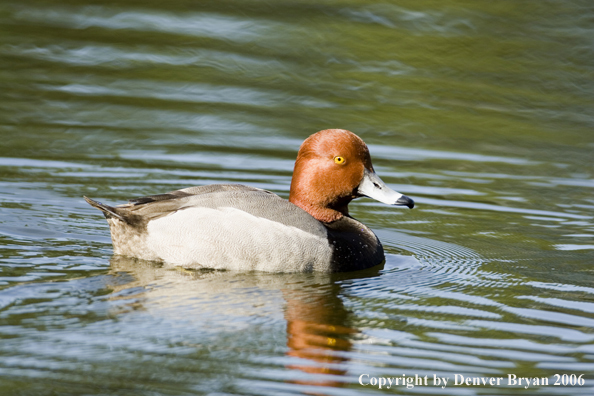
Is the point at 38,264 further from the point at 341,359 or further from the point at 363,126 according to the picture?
the point at 363,126

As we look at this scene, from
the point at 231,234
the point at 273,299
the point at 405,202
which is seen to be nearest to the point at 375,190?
the point at 405,202

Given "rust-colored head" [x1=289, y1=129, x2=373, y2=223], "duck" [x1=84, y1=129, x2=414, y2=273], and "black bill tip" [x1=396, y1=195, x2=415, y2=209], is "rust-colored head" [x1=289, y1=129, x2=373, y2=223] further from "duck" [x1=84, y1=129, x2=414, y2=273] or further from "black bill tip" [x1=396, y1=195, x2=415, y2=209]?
"black bill tip" [x1=396, y1=195, x2=415, y2=209]

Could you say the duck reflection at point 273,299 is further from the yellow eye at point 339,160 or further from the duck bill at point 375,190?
the yellow eye at point 339,160

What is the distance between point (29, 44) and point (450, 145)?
610cm

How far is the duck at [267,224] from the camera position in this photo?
A: 6715 mm

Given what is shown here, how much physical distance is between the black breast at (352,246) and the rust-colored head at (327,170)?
0.18 m

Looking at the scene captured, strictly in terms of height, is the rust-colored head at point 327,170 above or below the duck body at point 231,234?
above

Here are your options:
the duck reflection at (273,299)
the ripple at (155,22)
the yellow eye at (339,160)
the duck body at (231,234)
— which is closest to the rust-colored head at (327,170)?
the yellow eye at (339,160)

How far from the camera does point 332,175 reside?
23.7 ft

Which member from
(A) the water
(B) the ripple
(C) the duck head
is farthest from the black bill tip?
(B) the ripple

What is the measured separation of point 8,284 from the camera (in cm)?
612

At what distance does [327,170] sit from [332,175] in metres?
0.06

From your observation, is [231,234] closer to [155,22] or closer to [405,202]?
[405,202]

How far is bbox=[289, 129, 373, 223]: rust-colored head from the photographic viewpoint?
7227mm
